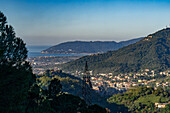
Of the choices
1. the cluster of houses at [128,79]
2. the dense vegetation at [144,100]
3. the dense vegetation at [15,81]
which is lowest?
the cluster of houses at [128,79]

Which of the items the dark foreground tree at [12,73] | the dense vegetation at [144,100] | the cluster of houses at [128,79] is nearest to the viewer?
the dark foreground tree at [12,73]

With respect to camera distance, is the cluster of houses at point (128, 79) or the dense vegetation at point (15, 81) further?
the cluster of houses at point (128, 79)

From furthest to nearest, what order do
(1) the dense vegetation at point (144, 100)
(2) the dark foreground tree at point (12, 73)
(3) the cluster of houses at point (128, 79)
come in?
(3) the cluster of houses at point (128, 79) < (1) the dense vegetation at point (144, 100) < (2) the dark foreground tree at point (12, 73)

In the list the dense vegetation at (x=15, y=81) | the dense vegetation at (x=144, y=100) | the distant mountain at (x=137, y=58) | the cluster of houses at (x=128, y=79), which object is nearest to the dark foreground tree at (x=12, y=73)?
the dense vegetation at (x=15, y=81)

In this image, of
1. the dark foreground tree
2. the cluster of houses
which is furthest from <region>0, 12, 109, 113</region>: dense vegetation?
the cluster of houses

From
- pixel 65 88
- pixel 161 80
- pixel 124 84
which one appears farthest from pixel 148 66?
pixel 65 88

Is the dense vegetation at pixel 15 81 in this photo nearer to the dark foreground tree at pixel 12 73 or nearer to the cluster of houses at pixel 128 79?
the dark foreground tree at pixel 12 73

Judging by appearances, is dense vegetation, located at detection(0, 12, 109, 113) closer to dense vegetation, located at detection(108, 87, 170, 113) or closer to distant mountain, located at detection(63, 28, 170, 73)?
dense vegetation, located at detection(108, 87, 170, 113)

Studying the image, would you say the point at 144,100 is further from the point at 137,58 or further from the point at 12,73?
the point at 137,58
